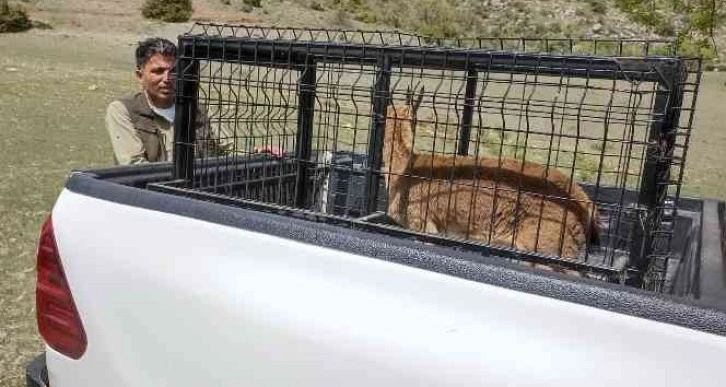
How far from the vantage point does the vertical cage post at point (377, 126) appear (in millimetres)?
2873

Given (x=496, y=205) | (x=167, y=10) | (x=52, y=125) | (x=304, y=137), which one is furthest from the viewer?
(x=167, y=10)

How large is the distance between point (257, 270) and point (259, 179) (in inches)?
67.7

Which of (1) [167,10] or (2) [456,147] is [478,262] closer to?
(2) [456,147]

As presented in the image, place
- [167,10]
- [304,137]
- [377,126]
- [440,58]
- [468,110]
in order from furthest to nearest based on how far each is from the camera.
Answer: [167,10], [304,137], [468,110], [377,126], [440,58]

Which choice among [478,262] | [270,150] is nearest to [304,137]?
[270,150]

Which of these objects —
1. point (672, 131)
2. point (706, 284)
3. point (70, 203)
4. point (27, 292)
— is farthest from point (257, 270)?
point (27, 292)

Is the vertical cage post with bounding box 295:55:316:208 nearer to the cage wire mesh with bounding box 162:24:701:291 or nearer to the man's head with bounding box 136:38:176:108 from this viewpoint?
the cage wire mesh with bounding box 162:24:701:291

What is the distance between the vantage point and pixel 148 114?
463 cm

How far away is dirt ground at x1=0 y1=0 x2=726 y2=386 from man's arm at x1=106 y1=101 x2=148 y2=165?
1.41 metres

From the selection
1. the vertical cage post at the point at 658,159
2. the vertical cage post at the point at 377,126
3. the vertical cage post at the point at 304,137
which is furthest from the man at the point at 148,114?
the vertical cage post at the point at 658,159

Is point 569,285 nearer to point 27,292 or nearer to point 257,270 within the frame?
point 257,270

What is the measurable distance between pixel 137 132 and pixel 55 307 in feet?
7.66

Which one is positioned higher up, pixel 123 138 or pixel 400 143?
pixel 400 143

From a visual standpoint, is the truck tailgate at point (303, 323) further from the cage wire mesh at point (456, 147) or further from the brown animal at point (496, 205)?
the brown animal at point (496, 205)
